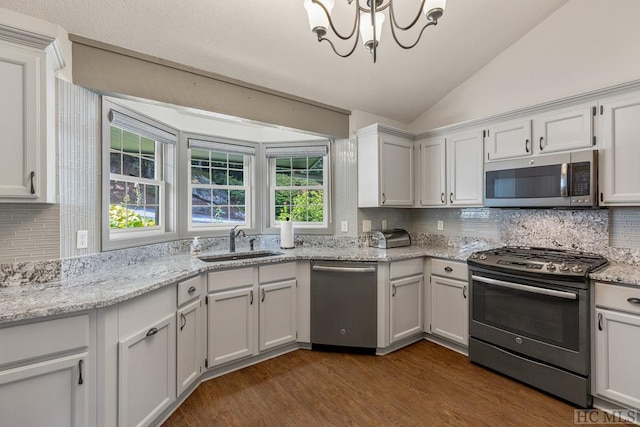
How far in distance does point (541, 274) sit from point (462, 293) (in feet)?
2.31

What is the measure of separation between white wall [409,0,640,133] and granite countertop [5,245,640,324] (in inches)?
60.4

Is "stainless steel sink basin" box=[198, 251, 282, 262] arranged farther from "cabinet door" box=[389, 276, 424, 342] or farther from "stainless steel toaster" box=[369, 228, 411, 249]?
"cabinet door" box=[389, 276, 424, 342]

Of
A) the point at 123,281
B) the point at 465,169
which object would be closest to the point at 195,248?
the point at 123,281

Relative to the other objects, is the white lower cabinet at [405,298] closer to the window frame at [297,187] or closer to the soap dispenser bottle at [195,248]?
the window frame at [297,187]

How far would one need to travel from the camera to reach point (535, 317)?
2.19 meters

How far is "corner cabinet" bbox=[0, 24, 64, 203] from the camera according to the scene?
4.97 feet

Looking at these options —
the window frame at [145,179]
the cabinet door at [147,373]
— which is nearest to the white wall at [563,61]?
the window frame at [145,179]

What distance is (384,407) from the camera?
1996mm

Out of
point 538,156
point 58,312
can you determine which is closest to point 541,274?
point 538,156

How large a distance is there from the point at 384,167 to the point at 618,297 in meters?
2.05

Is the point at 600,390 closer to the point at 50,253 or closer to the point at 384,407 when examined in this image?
the point at 384,407

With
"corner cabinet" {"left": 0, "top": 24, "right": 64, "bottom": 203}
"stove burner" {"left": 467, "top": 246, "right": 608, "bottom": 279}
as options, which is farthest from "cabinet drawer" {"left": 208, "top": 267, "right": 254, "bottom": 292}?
"stove burner" {"left": 467, "top": 246, "right": 608, "bottom": 279}

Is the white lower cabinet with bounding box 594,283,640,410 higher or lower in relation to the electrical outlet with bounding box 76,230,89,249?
lower

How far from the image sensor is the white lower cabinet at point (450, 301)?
2689mm
